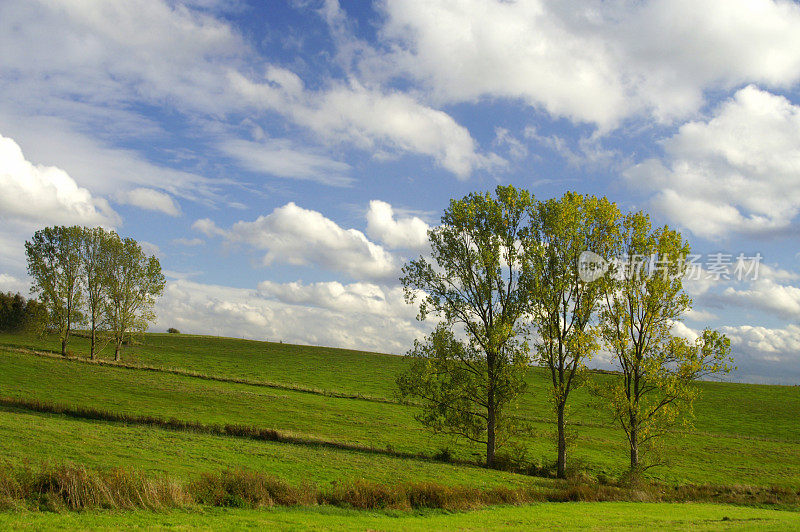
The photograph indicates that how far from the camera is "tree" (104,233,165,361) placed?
255 ft

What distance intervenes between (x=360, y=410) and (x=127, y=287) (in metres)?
46.7

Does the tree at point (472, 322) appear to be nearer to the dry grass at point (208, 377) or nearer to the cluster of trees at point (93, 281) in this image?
the dry grass at point (208, 377)

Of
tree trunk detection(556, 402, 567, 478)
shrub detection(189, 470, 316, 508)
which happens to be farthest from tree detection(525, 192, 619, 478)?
shrub detection(189, 470, 316, 508)

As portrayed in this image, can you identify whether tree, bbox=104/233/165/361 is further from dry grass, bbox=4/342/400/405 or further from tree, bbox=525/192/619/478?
tree, bbox=525/192/619/478

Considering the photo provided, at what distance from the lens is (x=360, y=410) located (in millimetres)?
56750

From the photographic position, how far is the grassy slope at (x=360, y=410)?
4403 centimetres

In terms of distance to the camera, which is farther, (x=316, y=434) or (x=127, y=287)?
(x=127, y=287)

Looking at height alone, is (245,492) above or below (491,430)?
above

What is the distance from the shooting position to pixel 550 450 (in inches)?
1818

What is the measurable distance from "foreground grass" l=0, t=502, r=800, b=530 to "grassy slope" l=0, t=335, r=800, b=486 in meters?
12.4

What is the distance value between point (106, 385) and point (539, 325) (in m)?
47.3

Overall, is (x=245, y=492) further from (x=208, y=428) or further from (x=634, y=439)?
(x=634, y=439)

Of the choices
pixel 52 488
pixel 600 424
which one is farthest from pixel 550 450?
pixel 52 488

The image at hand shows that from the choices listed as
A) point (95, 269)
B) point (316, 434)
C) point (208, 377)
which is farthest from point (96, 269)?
point (316, 434)
